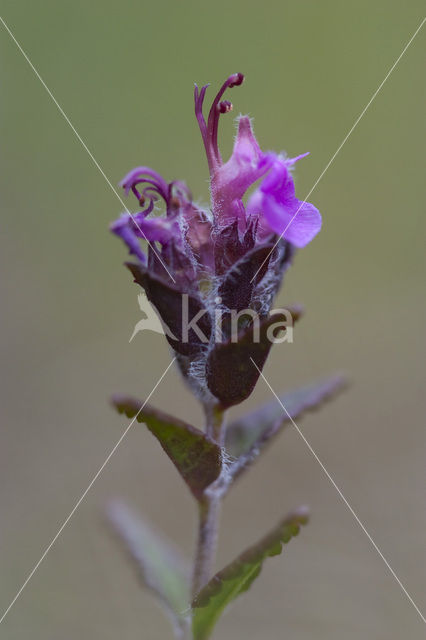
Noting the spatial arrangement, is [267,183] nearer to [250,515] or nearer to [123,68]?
[250,515]

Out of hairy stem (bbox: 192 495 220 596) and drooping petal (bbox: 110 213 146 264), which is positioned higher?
drooping petal (bbox: 110 213 146 264)

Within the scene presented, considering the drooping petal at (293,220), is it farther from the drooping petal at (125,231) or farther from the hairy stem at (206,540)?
the hairy stem at (206,540)

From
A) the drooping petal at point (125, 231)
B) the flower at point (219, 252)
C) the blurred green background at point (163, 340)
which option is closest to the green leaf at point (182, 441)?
the flower at point (219, 252)

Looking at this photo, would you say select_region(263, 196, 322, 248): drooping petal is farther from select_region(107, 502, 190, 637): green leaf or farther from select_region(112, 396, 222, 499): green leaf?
select_region(107, 502, 190, 637): green leaf

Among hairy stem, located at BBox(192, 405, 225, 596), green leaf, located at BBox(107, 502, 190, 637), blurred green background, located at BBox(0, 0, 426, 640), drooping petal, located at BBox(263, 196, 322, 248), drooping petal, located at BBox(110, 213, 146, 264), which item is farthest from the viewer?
blurred green background, located at BBox(0, 0, 426, 640)

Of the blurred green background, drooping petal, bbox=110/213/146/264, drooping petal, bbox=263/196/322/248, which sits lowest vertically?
the blurred green background

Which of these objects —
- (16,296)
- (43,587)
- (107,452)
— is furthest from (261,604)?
(16,296)

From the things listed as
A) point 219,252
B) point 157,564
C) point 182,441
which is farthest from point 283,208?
point 157,564

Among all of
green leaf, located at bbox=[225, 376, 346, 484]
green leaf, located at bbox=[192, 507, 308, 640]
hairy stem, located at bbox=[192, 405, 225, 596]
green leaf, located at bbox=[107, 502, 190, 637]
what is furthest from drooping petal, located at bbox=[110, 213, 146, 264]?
green leaf, located at bbox=[107, 502, 190, 637]
